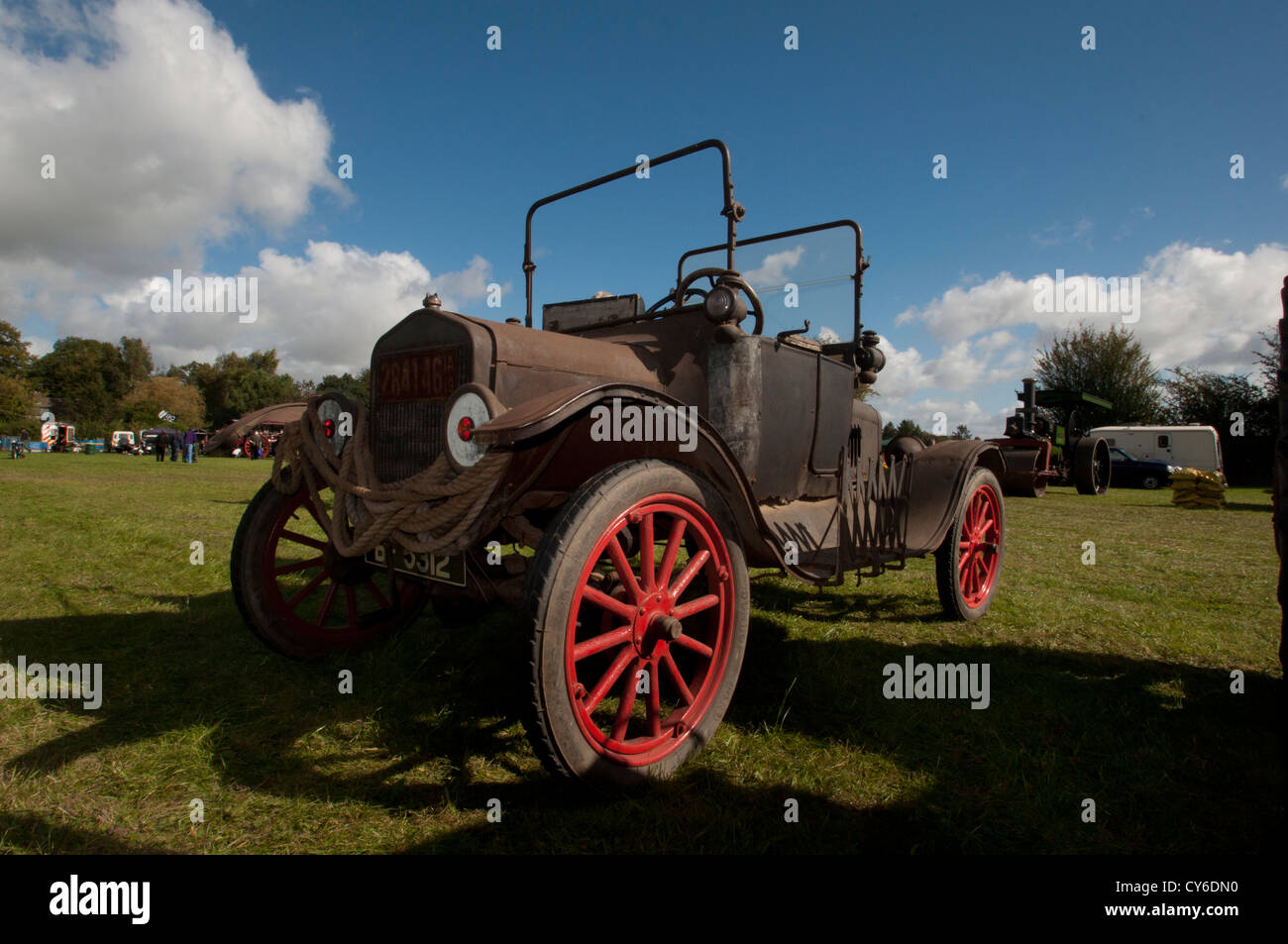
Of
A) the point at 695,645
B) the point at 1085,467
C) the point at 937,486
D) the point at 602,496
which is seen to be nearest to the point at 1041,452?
the point at 1085,467

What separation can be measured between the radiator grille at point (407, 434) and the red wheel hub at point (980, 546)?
11.7 feet

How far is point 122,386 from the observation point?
73125 mm

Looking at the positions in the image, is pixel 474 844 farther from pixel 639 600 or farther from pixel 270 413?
pixel 270 413

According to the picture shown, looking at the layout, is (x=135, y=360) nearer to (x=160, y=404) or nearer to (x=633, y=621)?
(x=160, y=404)

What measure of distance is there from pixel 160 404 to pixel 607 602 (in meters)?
77.5

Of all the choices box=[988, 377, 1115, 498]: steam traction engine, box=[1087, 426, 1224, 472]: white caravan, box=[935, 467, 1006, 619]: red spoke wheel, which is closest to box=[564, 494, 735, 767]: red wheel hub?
box=[935, 467, 1006, 619]: red spoke wheel

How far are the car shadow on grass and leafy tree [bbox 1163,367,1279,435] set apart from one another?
33.2 meters

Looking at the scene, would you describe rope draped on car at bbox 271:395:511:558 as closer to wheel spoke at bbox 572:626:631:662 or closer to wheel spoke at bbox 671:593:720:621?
wheel spoke at bbox 572:626:631:662

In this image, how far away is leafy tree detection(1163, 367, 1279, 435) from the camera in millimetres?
27750

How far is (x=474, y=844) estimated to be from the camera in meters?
1.93

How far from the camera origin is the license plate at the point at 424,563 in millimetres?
2465
